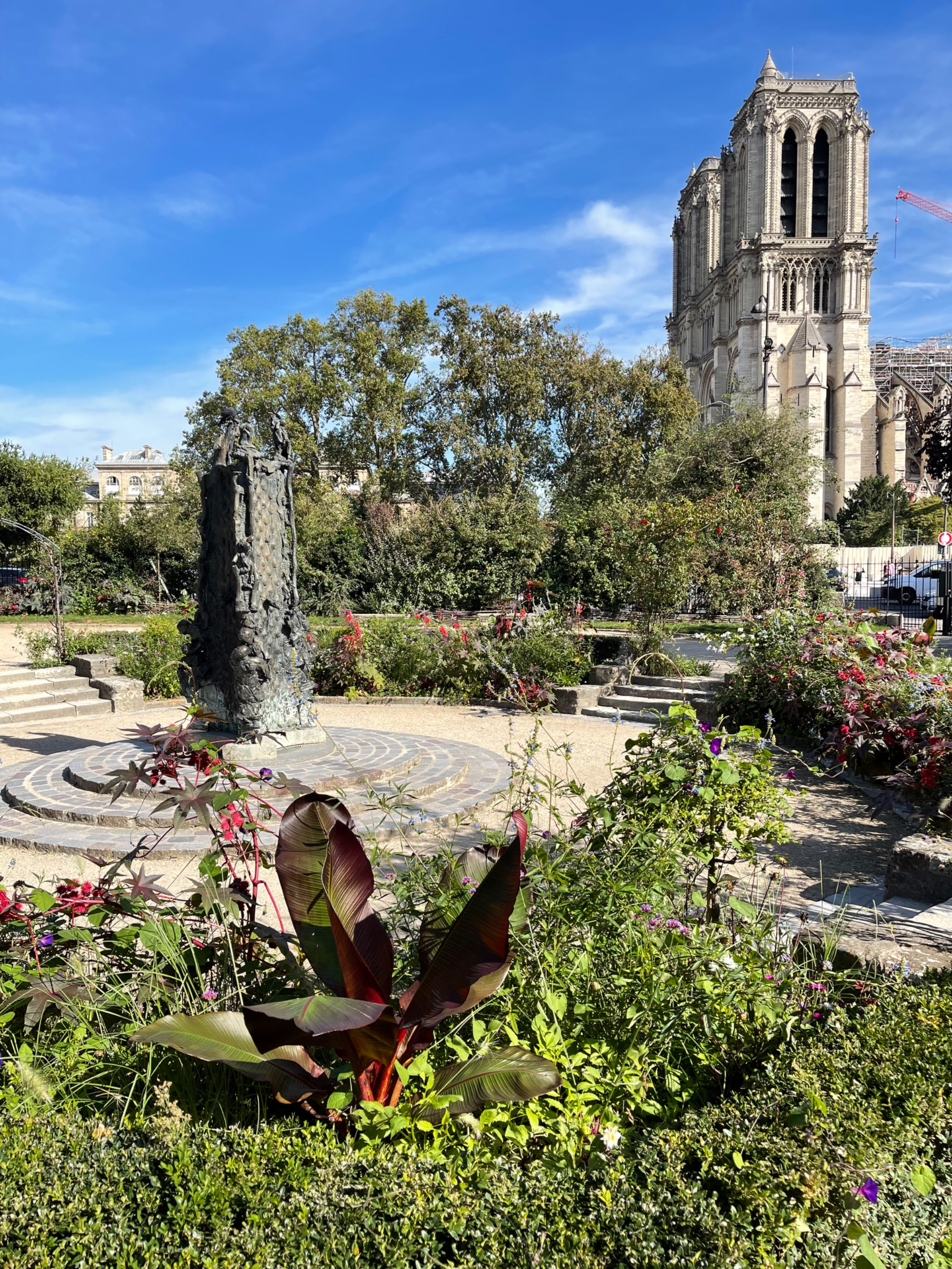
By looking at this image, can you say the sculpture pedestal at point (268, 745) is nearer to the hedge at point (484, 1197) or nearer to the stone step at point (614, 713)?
the stone step at point (614, 713)

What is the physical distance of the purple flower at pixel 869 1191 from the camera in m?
1.44

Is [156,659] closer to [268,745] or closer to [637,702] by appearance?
[268,745]

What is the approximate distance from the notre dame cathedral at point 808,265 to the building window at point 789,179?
9cm

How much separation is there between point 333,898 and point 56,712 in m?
10.0

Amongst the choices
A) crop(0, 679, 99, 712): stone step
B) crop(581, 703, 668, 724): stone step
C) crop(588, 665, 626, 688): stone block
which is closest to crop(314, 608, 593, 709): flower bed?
crop(588, 665, 626, 688): stone block

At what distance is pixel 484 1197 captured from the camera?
1486 mm

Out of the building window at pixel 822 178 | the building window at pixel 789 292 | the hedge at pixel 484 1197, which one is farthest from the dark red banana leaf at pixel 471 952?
the building window at pixel 822 178

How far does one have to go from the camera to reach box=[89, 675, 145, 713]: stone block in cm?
1080

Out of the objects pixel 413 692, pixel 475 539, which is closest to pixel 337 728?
pixel 413 692

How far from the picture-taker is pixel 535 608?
13.1 meters

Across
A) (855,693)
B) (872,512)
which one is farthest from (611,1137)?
(872,512)

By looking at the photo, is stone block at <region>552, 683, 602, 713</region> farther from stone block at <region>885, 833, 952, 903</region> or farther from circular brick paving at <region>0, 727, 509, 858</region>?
stone block at <region>885, 833, 952, 903</region>

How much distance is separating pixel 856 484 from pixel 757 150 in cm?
2554

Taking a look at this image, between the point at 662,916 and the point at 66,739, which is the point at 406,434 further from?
the point at 662,916
